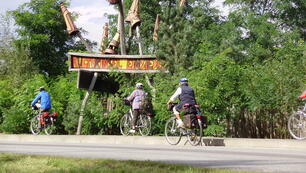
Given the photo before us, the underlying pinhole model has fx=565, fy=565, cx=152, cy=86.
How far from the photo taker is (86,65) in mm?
23578

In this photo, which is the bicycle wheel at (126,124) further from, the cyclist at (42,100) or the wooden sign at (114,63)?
the wooden sign at (114,63)

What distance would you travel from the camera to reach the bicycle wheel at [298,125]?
14641 mm

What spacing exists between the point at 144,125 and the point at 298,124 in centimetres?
516

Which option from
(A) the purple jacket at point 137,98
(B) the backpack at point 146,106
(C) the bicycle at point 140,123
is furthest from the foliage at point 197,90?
(A) the purple jacket at point 137,98

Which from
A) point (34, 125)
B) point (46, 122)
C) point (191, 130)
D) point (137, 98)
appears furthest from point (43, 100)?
point (191, 130)

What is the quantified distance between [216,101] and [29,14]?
145ft

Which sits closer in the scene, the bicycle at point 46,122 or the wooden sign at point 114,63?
the bicycle at point 46,122

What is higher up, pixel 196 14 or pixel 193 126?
pixel 196 14

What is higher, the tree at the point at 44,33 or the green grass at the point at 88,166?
the tree at the point at 44,33

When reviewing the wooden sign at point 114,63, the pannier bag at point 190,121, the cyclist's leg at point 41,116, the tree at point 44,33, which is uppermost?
the tree at point 44,33

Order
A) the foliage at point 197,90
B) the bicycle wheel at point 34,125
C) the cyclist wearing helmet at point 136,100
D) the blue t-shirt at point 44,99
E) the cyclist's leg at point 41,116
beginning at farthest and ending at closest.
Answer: the bicycle wheel at point 34,125 → the cyclist's leg at point 41,116 → the blue t-shirt at point 44,99 → the cyclist wearing helmet at point 136,100 → the foliage at point 197,90

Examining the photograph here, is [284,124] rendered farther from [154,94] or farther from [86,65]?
[86,65]

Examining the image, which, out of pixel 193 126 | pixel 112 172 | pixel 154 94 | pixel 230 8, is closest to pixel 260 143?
pixel 193 126

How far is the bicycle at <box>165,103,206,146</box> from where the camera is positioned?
14609mm
